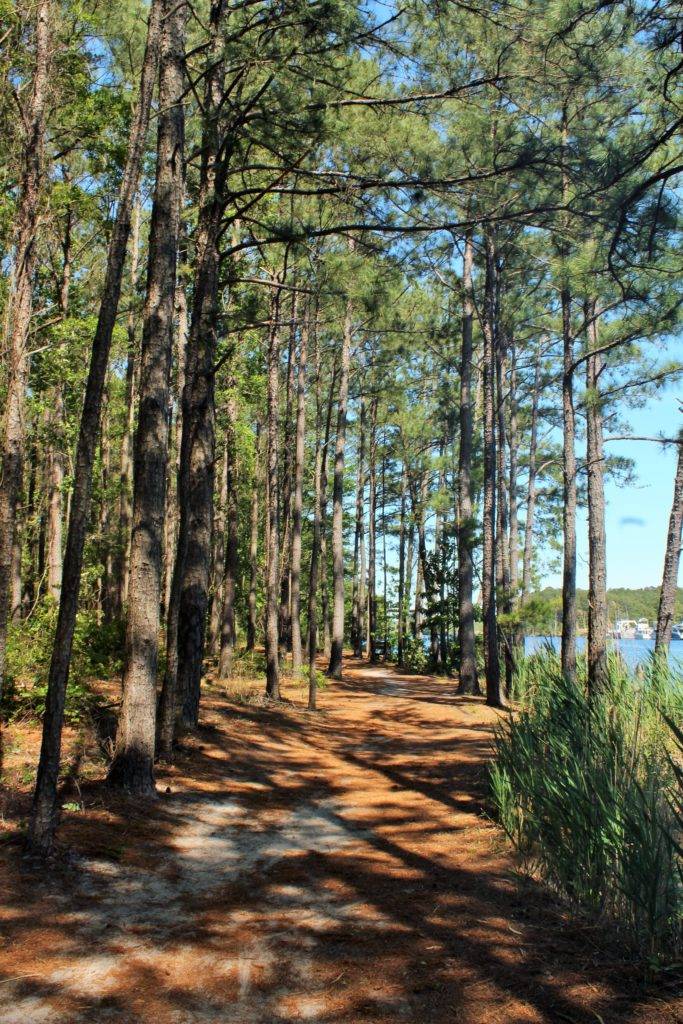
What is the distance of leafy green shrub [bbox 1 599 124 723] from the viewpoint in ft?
24.7

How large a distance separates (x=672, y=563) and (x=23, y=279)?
35.3ft

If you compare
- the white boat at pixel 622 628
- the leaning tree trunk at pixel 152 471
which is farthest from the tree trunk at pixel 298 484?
the white boat at pixel 622 628

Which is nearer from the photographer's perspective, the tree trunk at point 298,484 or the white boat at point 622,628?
the white boat at point 622,628

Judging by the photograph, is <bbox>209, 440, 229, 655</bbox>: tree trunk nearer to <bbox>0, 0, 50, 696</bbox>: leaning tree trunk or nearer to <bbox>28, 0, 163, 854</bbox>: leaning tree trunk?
<bbox>0, 0, 50, 696</bbox>: leaning tree trunk

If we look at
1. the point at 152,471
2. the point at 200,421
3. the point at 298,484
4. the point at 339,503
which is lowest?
the point at 152,471

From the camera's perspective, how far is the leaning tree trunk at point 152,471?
5746mm

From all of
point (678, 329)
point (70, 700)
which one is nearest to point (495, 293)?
point (678, 329)

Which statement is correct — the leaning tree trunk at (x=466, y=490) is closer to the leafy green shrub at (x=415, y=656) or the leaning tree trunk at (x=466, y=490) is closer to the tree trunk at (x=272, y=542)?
the tree trunk at (x=272, y=542)

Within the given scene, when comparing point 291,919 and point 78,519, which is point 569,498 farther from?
point 291,919

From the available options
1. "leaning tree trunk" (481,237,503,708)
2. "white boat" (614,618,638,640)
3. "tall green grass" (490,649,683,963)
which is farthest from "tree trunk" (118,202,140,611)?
"tall green grass" (490,649,683,963)

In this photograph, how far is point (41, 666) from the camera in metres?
8.22

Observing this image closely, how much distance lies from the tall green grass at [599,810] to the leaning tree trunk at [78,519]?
9.69 ft

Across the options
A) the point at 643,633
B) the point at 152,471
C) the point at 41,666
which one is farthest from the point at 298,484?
the point at 643,633

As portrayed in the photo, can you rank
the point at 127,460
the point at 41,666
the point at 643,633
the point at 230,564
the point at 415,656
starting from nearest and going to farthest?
the point at 41,666
the point at 230,564
the point at 127,460
the point at 643,633
the point at 415,656
